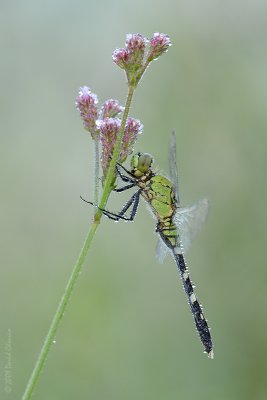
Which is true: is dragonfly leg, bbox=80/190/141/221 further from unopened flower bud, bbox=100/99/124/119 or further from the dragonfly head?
unopened flower bud, bbox=100/99/124/119

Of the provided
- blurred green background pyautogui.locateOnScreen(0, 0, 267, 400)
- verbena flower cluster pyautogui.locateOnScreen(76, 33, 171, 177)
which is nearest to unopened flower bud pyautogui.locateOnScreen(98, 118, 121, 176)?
verbena flower cluster pyautogui.locateOnScreen(76, 33, 171, 177)

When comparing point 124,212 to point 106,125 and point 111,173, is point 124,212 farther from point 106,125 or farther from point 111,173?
point 111,173

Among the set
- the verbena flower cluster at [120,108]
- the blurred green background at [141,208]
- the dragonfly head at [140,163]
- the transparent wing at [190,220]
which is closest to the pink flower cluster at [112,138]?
the verbena flower cluster at [120,108]

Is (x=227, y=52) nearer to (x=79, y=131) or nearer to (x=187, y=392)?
(x=79, y=131)

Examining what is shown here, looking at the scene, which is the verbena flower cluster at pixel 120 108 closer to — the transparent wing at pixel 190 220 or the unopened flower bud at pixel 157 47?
the unopened flower bud at pixel 157 47

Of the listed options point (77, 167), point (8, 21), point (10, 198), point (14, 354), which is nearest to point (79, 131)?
point (77, 167)

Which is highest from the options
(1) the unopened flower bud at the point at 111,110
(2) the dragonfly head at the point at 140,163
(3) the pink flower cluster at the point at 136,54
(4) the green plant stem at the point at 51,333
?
(3) the pink flower cluster at the point at 136,54
